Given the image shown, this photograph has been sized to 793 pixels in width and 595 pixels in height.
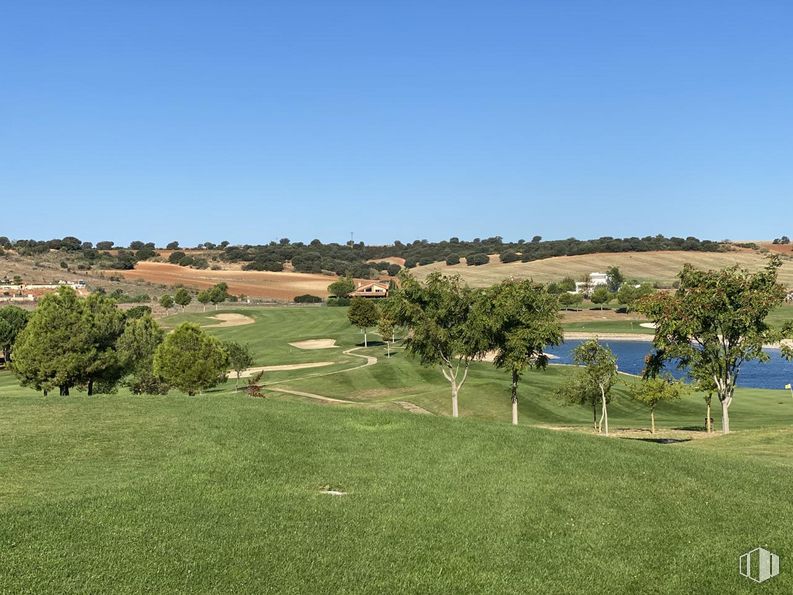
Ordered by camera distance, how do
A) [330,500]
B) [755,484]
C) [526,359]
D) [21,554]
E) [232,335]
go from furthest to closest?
[232,335], [526,359], [755,484], [330,500], [21,554]

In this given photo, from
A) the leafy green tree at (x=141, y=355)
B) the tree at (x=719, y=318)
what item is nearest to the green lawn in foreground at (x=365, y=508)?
the tree at (x=719, y=318)

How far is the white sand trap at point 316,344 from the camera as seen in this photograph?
9118 cm

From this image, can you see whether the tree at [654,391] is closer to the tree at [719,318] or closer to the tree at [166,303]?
the tree at [719,318]

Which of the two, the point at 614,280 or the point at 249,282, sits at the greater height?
the point at 249,282

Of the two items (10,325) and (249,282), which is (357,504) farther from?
(249,282)

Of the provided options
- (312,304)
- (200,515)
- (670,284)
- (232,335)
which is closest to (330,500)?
(200,515)

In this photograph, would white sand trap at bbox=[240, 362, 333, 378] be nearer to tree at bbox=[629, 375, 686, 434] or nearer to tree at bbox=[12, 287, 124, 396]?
tree at bbox=[12, 287, 124, 396]

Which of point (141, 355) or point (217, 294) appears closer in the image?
point (141, 355)

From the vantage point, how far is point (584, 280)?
198 m

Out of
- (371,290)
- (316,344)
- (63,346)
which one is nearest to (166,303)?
(316,344)

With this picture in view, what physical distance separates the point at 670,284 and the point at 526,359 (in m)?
157

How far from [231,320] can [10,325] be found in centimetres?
4642

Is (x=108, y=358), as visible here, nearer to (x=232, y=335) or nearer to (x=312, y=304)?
(x=232, y=335)

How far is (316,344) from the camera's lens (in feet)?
308
